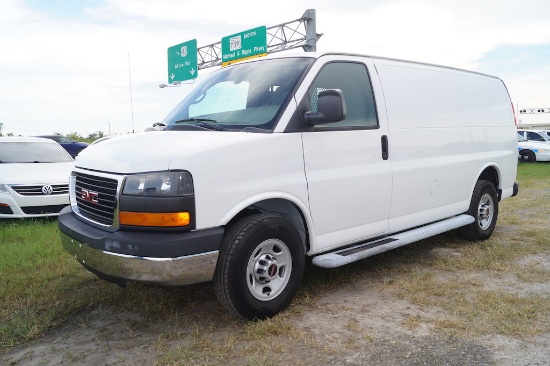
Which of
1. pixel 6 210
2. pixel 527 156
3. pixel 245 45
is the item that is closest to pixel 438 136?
pixel 6 210

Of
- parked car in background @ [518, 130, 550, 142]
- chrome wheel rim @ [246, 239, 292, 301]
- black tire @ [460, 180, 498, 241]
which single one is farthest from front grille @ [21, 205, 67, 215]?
parked car in background @ [518, 130, 550, 142]

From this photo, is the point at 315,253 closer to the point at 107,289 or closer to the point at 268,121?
the point at 268,121

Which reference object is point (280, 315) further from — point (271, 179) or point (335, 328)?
point (271, 179)

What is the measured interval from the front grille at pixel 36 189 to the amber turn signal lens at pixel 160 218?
502cm

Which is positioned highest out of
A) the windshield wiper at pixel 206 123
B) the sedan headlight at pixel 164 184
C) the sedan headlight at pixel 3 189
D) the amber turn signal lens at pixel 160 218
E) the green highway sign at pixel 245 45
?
the green highway sign at pixel 245 45

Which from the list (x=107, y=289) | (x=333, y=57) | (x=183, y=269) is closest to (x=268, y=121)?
(x=333, y=57)

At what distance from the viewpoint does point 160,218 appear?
10.7 feet

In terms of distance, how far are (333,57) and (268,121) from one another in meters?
0.99

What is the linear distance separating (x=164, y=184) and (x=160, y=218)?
0.74 ft

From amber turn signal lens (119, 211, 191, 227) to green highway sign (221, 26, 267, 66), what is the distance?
15924 millimetres

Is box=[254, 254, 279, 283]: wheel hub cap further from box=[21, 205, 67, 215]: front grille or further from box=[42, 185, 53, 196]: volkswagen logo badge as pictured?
box=[42, 185, 53, 196]: volkswagen logo badge

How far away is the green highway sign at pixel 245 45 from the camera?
19.0 m

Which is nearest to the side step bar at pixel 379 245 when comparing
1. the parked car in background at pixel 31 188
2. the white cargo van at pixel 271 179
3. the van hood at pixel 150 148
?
the white cargo van at pixel 271 179

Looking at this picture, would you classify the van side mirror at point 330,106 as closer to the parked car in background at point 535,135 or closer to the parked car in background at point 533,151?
the parked car in background at point 533,151
